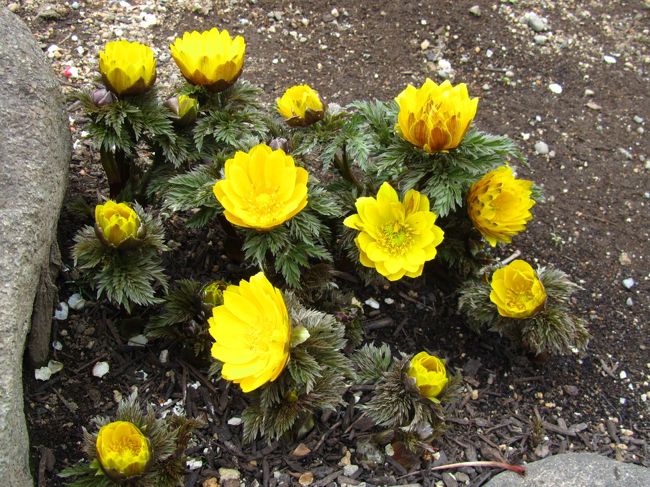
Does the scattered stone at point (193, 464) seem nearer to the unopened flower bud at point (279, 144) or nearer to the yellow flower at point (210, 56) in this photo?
the unopened flower bud at point (279, 144)

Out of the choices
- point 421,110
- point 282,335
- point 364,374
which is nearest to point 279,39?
point 421,110

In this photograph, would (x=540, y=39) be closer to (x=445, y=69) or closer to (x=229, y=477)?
(x=445, y=69)

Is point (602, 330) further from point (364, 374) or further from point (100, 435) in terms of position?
point (100, 435)

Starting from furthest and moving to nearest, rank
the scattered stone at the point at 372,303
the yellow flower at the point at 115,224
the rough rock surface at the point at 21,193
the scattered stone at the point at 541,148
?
the scattered stone at the point at 541,148
the scattered stone at the point at 372,303
the yellow flower at the point at 115,224
the rough rock surface at the point at 21,193

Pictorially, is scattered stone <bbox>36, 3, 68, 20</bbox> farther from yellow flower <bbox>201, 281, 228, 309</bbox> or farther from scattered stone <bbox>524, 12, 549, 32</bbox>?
scattered stone <bbox>524, 12, 549, 32</bbox>

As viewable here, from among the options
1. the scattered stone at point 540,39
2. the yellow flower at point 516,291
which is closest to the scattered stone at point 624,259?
the yellow flower at point 516,291
